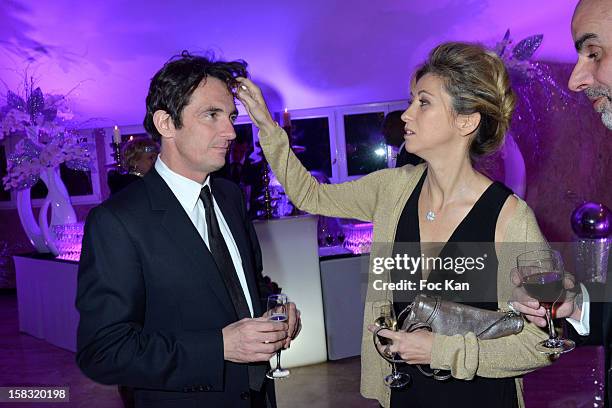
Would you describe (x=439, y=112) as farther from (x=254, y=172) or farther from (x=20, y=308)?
(x=20, y=308)

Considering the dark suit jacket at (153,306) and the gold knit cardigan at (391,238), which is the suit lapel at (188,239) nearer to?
the dark suit jacket at (153,306)

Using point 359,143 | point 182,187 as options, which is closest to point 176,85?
point 182,187

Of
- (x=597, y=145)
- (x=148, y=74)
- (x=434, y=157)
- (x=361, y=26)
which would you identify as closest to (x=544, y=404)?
(x=434, y=157)

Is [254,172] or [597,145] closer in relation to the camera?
[254,172]

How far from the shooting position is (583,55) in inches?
63.1

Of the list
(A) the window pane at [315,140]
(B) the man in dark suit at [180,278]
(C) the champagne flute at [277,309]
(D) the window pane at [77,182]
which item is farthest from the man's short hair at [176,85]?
(A) the window pane at [315,140]

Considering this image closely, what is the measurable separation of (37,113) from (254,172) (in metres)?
2.22

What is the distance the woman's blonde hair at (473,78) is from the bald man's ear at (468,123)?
0.02 m

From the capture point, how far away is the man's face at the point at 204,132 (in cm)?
187

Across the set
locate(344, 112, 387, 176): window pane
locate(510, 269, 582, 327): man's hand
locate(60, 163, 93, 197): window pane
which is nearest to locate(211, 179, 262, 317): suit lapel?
locate(510, 269, 582, 327): man's hand

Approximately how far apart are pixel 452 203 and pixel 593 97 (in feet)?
1.80

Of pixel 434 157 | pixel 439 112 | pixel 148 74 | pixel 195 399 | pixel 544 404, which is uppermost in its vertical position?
pixel 148 74

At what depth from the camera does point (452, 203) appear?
6.44 feet

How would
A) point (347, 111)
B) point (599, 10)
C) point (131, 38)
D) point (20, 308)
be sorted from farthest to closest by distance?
point (347, 111), point (131, 38), point (20, 308), point (599, 10)
